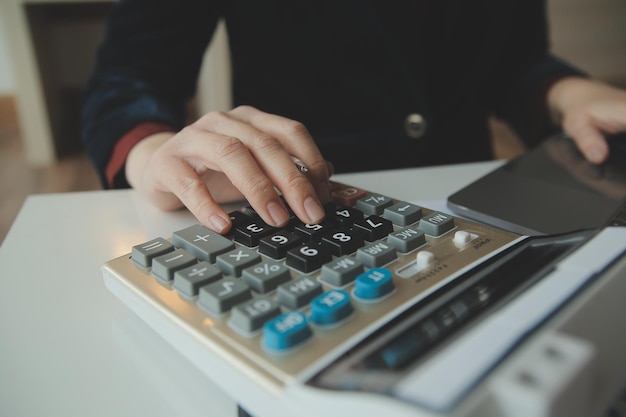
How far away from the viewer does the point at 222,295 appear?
257 mm

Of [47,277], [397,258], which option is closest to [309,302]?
[397,258]

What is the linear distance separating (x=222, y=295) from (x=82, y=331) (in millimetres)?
106

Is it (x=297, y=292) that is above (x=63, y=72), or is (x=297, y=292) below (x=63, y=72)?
above

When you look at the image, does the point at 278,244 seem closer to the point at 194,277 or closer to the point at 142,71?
the point at 194,277

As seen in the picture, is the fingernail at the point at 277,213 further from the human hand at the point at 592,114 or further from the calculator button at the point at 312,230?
the human hand at the point at 592,114

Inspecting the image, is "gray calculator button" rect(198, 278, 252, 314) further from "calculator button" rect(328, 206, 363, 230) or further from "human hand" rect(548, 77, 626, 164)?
"human hand" rect(548, 77, 626, 164)

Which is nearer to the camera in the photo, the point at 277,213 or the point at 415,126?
the point at 277,213

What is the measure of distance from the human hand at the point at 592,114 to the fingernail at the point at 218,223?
357mm

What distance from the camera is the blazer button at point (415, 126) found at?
0.67 meters

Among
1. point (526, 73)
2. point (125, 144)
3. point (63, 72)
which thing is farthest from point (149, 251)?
point (63, 72)

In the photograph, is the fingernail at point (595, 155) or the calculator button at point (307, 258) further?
the fingernail at point (595, 155)

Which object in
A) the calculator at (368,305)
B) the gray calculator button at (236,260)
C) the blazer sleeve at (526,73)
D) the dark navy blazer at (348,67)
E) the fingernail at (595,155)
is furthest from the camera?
the blazer sleeve at (526,73)

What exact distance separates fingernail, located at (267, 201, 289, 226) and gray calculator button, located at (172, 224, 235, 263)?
4 centimetres

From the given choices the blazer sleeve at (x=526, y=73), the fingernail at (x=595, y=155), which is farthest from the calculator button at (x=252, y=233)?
the blazer sleeve at (x=526, y=73)
